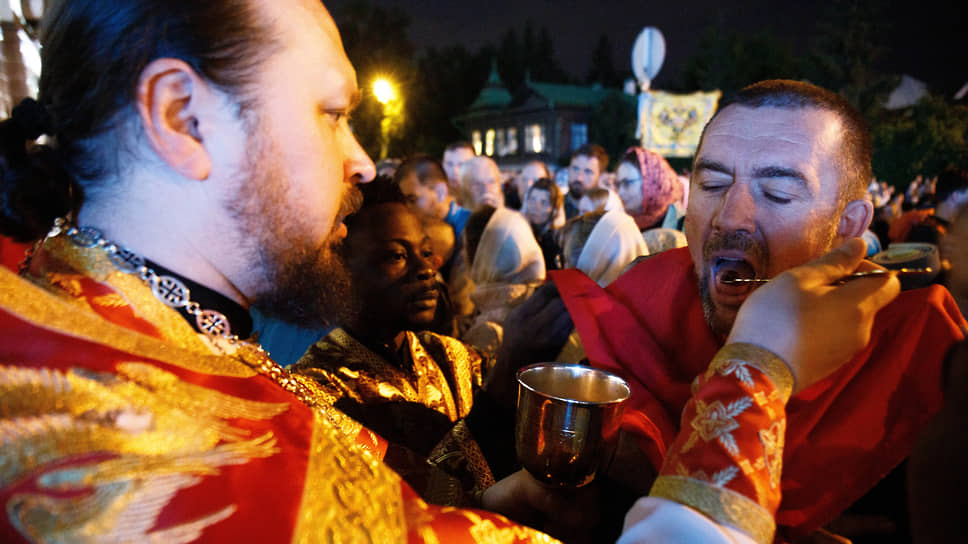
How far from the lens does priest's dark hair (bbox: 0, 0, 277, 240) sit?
117cm

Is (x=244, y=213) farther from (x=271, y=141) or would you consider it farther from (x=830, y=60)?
(x=830, y=60)

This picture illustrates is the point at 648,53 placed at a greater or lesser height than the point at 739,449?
greater

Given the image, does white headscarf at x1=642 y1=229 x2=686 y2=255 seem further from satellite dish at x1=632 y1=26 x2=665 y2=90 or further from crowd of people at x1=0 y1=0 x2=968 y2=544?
satellite dish at x1=632 y1=26 x2=665 y2=90

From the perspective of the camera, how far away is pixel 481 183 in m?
7.03

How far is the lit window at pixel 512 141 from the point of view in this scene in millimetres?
52812

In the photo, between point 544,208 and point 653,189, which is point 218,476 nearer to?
point 653,189

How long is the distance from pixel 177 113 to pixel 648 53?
1816cm

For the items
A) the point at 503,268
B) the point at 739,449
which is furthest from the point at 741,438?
the point at 503,268

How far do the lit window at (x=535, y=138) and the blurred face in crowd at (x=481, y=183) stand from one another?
146 feet

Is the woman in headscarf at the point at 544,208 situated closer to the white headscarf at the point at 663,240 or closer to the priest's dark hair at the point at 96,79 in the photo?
the white headscarf at the point at 663,240

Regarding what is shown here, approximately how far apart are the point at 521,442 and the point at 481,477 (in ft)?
2.37

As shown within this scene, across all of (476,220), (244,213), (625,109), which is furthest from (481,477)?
(625,109)

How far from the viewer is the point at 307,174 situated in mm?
1325

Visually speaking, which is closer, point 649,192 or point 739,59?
point 649,192
